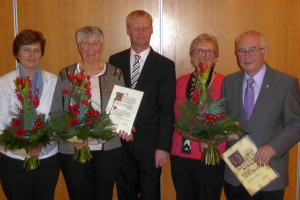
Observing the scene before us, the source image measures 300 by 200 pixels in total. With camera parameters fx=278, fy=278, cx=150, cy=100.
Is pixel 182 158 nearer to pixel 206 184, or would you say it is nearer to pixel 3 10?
pixel 206 184

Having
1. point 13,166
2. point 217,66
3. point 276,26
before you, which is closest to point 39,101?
point 13,166

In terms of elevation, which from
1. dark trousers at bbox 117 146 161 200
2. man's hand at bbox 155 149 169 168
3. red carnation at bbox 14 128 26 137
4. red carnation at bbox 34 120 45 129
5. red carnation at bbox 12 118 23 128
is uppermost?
red carnation at bbox 12 118 23 128

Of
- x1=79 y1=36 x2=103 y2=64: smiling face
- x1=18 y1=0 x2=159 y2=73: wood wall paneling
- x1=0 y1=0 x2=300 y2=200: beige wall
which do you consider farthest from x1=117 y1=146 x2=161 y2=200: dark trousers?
x1=18 y1=0 x2=159 y2=73: wood wall paneling

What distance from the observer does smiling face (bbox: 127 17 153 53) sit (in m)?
2.74

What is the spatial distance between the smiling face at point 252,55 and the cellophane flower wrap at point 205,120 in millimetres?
327

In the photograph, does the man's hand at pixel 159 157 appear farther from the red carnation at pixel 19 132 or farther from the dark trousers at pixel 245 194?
the red carnation at pixel 19 132

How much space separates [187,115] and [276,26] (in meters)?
2.11

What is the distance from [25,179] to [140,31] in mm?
1710

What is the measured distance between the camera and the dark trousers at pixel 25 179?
240 cm

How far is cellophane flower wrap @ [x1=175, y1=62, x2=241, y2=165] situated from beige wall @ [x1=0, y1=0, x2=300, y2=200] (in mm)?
1401

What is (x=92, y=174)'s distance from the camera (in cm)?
250

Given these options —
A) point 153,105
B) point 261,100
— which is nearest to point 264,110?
point 261,100

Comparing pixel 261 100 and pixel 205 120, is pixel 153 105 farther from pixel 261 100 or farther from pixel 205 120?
pixel 261 100

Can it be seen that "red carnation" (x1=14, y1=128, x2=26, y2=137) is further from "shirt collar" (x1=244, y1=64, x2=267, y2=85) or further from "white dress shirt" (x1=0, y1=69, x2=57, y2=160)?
"shirt collar" (x1=244, y1=64, x2=267, y2=85)
